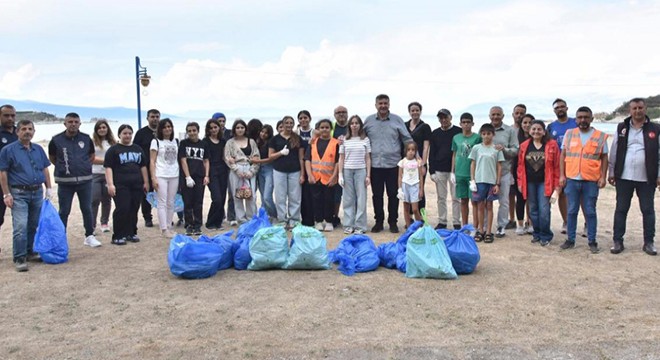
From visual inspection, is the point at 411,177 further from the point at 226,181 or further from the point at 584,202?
the point at 226,181

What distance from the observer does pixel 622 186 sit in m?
6.11

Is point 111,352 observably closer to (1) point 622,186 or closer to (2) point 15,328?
(2) point 15,328

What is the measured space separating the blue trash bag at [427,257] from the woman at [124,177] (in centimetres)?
368

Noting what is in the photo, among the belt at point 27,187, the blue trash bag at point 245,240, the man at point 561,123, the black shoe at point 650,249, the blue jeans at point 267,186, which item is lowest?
the black shoe at point 650,249

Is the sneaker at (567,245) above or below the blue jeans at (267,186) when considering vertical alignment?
below

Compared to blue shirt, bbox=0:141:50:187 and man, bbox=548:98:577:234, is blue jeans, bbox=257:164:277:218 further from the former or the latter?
man, bbox=548:98:577:234

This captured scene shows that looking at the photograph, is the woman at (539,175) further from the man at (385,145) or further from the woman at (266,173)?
the woman at (266,173)

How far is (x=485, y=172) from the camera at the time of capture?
22.0 feet

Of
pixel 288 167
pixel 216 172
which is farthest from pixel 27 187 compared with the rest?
pixel 288 167

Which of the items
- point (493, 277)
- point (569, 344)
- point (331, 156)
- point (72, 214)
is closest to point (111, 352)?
point (569, 344)

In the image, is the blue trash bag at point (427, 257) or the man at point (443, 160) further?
the man at point (443, 160)

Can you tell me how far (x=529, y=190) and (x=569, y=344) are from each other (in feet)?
11.2

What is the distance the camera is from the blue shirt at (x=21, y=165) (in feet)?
18.5

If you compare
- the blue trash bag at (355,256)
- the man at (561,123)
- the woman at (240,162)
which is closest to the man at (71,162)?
the woman at (240,162)
